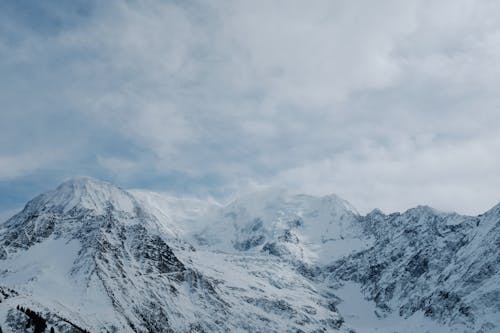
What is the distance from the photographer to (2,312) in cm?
19988

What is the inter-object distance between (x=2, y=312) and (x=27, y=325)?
9501 mm

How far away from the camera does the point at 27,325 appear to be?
7795 inches
